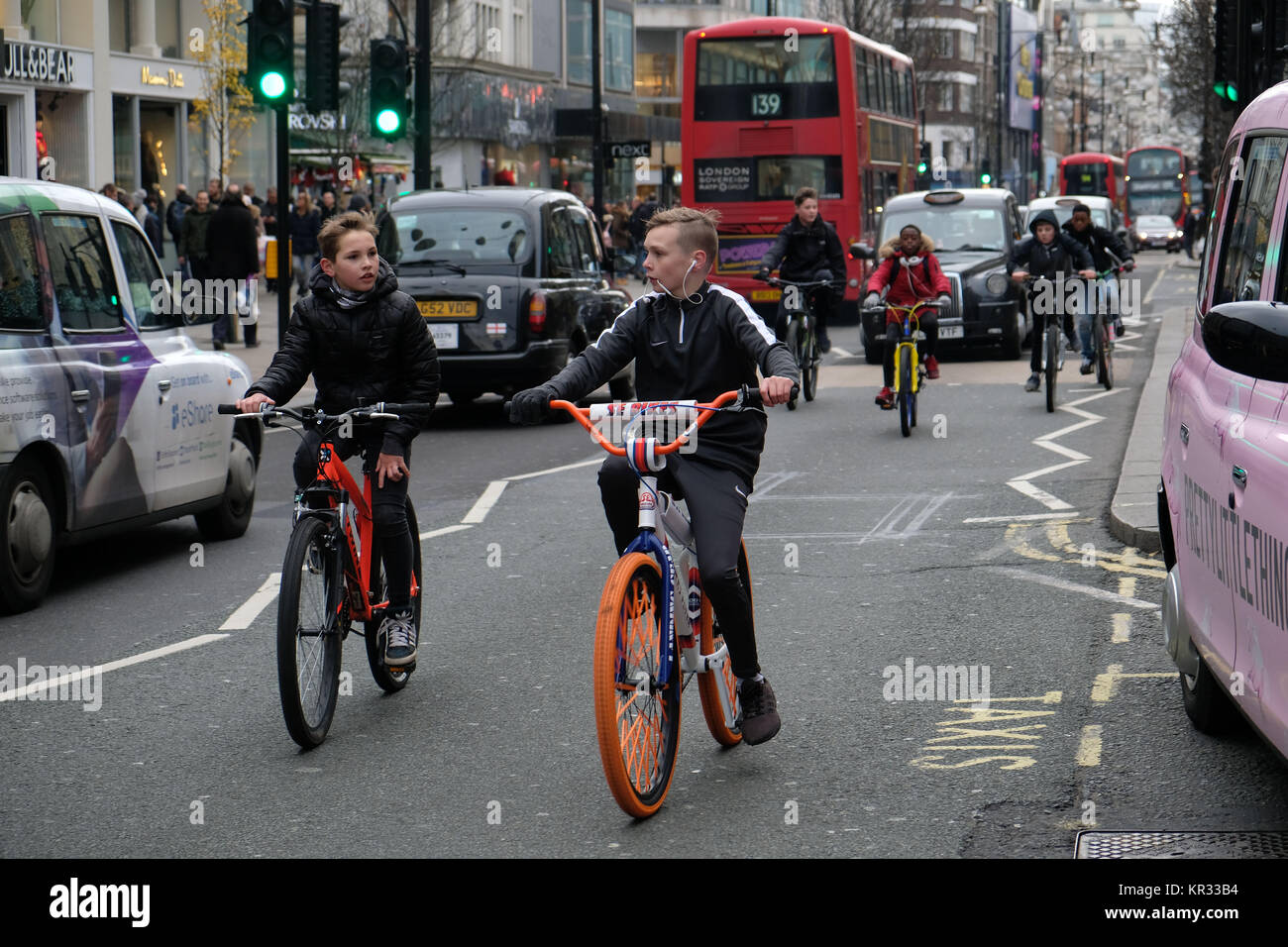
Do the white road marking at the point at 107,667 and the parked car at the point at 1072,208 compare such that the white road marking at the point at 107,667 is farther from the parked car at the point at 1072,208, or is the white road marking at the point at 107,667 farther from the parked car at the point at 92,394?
the parked car at the point at 1072,208

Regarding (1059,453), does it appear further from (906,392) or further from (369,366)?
(369,366)

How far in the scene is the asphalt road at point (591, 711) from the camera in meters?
5.16

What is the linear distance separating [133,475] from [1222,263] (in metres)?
5.51

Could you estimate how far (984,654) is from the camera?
7.33 m

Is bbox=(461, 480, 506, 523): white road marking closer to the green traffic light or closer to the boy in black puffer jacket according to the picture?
the boy in black puffer jacket

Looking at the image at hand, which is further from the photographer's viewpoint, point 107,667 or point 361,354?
point 107,667

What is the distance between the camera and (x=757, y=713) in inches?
227

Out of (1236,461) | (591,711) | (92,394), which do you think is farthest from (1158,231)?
(1236,461)

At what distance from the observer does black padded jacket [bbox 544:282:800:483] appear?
561 cm

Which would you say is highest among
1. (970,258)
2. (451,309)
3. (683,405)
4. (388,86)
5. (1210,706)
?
(388,86)

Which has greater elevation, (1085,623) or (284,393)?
(284,393)

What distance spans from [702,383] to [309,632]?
1.50 meters
